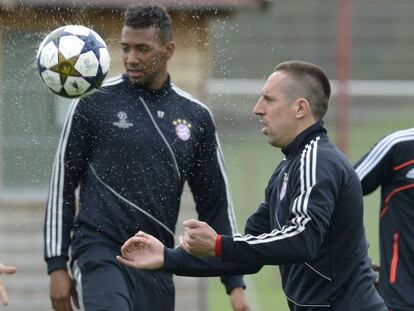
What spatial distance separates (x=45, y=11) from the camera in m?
10.3

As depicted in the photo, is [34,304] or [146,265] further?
[34,304]

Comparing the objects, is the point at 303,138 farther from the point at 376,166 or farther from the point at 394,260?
the point at 394,260

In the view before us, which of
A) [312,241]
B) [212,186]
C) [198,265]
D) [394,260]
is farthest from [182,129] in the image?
[312,241]

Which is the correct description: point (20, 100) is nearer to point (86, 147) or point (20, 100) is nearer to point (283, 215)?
point (86, 147)

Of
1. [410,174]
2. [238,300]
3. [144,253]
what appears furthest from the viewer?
[238,300]

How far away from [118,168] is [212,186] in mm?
687

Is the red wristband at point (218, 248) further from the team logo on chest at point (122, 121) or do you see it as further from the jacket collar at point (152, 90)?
the jacket collar at point (152, 90)

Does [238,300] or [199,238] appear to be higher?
[199,238]

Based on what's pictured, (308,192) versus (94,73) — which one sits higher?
(94,73)

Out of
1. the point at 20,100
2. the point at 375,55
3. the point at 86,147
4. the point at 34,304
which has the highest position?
the point at 375,55

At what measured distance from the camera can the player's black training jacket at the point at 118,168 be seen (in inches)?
284

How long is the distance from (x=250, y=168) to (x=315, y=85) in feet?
29.6

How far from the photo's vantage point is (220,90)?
1298cm

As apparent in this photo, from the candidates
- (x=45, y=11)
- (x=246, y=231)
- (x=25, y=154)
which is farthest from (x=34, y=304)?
(x=246, y=231)
